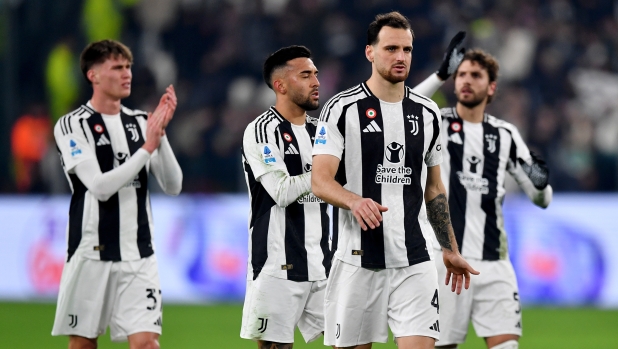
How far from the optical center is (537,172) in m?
7.31

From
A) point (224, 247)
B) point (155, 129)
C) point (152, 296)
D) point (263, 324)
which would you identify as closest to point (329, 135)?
point (263, 324)

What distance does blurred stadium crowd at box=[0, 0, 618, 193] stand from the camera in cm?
→ 1370

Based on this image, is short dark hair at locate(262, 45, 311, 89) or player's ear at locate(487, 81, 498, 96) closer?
short dark hair at locate(262, 45, 311, 89)

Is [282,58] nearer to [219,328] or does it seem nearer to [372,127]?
[372,127]

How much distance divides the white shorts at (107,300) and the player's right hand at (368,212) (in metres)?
2.08

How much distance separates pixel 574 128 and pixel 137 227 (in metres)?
9.09

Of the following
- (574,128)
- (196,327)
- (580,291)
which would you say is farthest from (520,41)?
(196,327)

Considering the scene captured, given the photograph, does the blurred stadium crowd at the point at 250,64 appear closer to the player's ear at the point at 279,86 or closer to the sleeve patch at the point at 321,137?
the player's ear at the point at 279,86

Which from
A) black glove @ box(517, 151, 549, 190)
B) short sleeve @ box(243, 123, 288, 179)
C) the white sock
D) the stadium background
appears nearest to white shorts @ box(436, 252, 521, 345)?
the white sock

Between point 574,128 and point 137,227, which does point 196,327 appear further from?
point 574,128

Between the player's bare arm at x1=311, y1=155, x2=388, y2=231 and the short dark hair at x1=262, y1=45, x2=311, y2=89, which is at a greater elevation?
the short dark hair at x1=262, y1=45, x2=311, y2=89

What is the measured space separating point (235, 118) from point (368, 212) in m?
9.94

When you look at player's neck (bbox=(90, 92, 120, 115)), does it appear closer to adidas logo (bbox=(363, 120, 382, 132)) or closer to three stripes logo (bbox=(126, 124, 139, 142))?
three stripes logo (bbox=(126, 124, 139, 142))

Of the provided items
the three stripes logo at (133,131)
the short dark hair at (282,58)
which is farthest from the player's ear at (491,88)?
the three stripes logo at (133,131)
